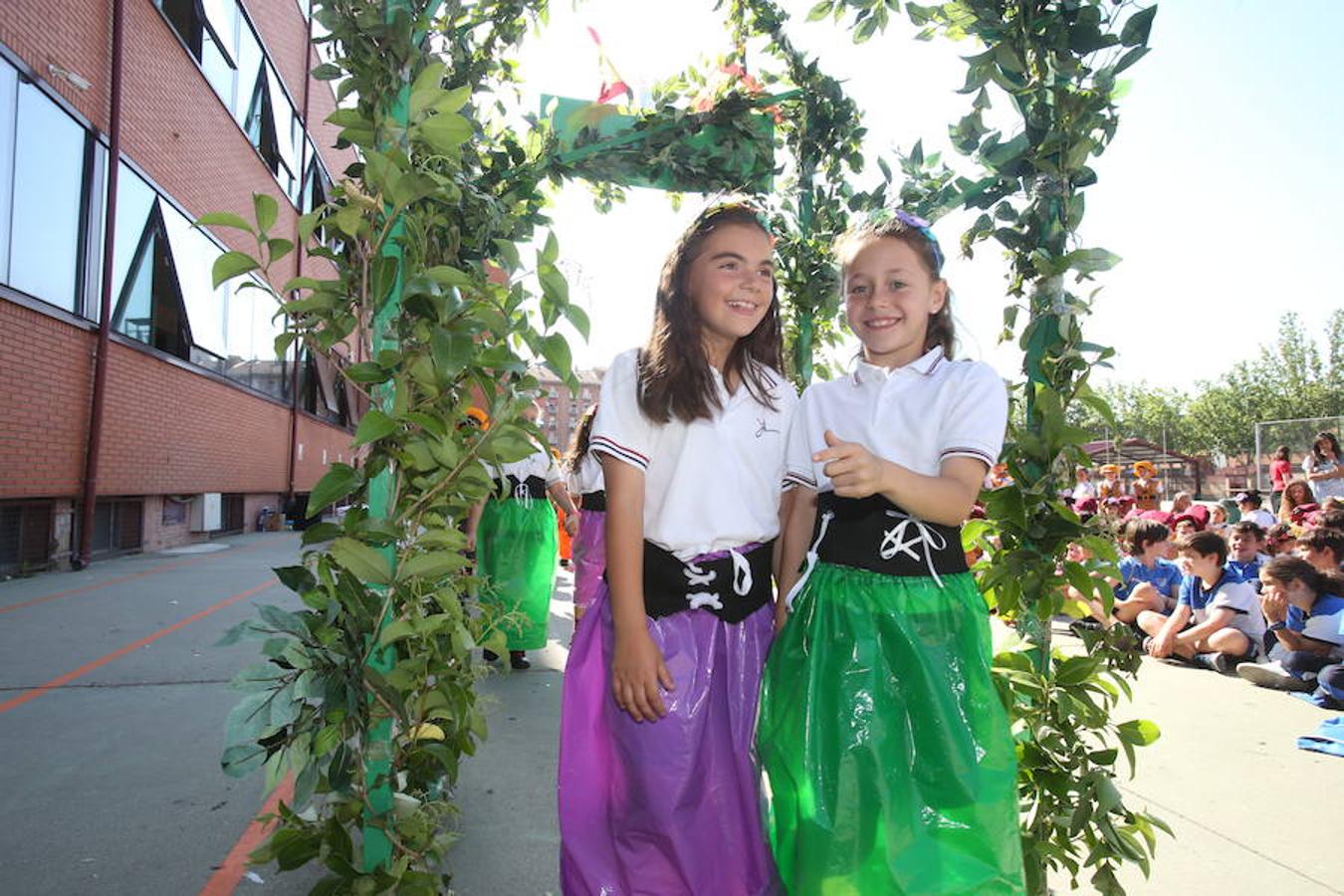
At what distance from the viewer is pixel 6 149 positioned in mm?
6207

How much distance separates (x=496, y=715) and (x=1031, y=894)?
2.67m

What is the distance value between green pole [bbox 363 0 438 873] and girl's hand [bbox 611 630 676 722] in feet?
1.65

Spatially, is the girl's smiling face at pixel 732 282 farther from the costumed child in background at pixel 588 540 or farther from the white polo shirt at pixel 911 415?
the costumed child in background at pixel 588 540

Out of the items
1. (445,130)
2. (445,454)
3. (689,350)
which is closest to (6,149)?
(445,130)

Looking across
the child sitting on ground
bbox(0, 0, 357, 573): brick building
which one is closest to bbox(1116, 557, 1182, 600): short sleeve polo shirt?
the child sitting on ground

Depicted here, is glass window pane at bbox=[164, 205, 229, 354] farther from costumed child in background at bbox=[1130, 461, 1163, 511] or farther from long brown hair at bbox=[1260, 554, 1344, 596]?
costumed child in background at bbox=[1130, 461, 1163, 511]

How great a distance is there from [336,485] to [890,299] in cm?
128

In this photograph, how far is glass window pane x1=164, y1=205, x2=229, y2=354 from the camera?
948 centimetres

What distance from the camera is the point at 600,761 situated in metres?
1.69

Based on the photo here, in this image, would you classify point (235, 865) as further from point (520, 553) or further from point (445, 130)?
point (520, 553)

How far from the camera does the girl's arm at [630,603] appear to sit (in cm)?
161

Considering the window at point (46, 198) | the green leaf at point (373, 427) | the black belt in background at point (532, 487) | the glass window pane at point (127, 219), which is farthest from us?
the glass window pane at point (127, 219)

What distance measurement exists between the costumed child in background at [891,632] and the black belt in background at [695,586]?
0.12 metres

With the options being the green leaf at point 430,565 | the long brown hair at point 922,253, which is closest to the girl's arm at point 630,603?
the green leaf at point 430,565
